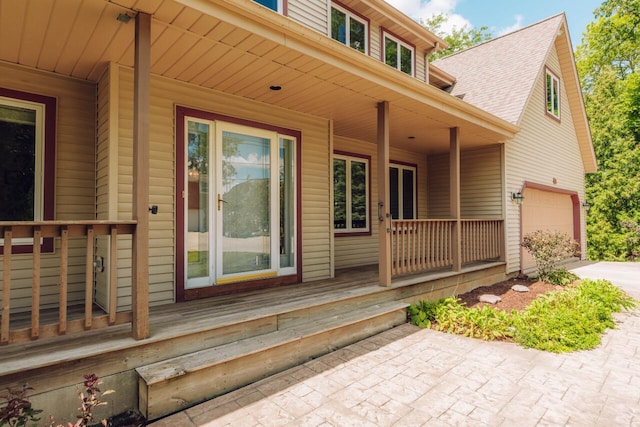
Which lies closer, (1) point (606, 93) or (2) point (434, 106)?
(2) point (434, 106)

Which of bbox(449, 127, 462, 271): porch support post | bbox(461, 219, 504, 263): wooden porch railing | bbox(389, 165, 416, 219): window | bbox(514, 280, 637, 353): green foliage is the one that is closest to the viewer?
bbox(514, 280, 637, 353): green foliage

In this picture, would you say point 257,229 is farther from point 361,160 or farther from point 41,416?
point 361,160

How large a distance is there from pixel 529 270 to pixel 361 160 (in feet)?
16.1

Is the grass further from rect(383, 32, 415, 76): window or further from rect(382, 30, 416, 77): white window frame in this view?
rect(383, 32, 415, 76): window

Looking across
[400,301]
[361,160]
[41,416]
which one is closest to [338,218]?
[361,160]

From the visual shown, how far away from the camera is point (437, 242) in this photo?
5.88m

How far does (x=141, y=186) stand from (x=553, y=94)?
429 inches

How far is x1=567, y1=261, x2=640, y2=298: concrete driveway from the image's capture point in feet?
24.1

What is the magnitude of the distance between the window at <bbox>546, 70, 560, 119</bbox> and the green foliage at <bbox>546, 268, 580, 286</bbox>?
14.3 ft

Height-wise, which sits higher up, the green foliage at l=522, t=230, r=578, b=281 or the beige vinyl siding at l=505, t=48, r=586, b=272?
the beige vinyl siding at l=505, t=48, r=586, b=272

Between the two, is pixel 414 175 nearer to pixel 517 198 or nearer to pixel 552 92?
pixel 517 198

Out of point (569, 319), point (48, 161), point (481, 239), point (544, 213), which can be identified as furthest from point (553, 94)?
point (48, 161)

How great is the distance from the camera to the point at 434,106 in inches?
200

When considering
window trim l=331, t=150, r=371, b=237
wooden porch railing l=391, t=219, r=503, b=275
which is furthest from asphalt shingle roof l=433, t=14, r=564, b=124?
window trim l=331, t=150, r=371, b=237
